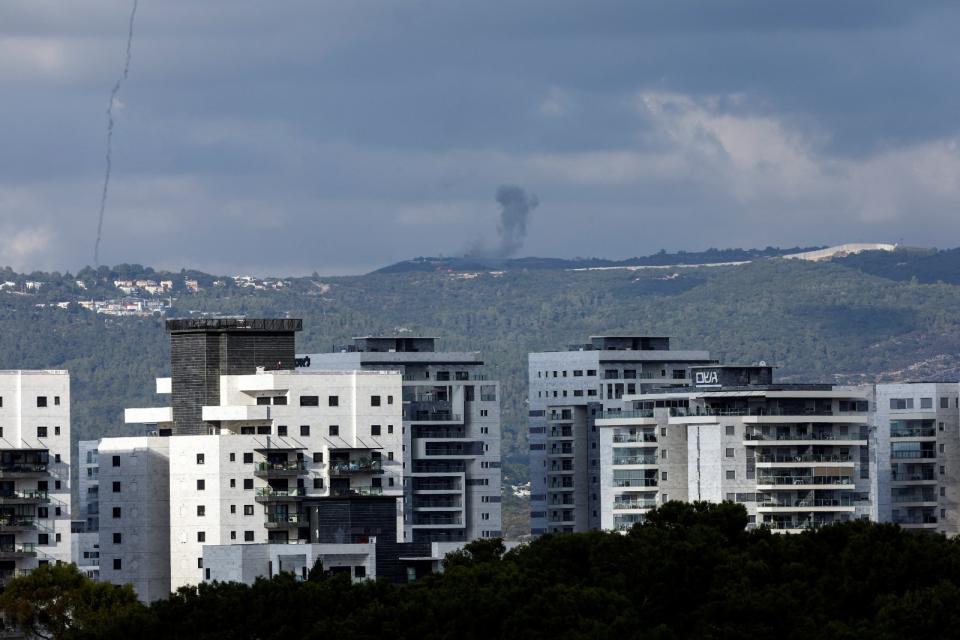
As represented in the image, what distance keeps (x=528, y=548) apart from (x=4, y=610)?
38195 millimetres

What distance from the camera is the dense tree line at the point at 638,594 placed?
153750mm

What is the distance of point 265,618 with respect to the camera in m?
162

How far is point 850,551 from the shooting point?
169125mm

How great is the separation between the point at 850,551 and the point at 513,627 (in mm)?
27001

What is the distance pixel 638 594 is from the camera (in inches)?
6516

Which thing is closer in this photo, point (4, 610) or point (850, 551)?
point (850, 551)

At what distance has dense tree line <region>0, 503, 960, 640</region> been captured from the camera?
153750mm

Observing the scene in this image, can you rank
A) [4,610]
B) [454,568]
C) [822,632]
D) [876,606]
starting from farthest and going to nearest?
1. [4,610]
2. [454,568]
3. [876,606]
4. [822,632]

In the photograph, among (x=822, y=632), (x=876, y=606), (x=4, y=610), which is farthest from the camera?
(x=4, y=610)

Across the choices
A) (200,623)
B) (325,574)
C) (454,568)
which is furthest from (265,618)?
(325,574)

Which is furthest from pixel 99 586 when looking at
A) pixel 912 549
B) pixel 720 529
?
pixel 912 549

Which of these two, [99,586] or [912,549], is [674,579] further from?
[99,586]

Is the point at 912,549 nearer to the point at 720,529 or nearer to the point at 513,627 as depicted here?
the point at 720,529

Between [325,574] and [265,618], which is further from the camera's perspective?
[325,574]
